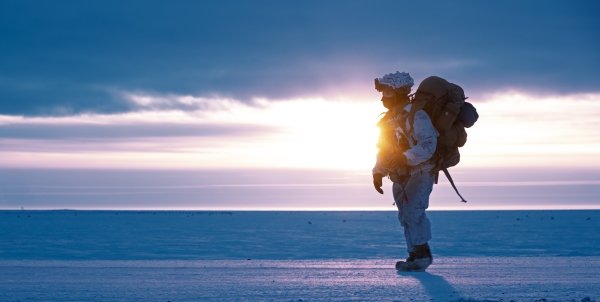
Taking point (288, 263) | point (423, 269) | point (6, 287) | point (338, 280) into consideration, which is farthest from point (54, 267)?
point (423, 269)

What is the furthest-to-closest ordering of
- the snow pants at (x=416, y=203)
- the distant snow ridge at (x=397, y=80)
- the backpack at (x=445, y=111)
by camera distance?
the distant snow ridge at (x=397, y=80)
the snow pants at (x=416, y=203)
the backpack at (x=445, y=111)

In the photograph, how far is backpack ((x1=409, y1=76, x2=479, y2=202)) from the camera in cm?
870

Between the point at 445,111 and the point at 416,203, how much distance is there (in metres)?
1.01

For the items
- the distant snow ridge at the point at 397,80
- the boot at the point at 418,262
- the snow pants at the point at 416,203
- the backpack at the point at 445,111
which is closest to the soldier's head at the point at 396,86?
the distant snow ridge at the point at 397,80

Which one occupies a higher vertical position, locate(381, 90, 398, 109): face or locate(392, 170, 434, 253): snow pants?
locate(381, 90, 398, 109): face

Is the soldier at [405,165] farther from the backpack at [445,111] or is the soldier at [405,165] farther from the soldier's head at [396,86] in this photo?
the backpack at [445,111]

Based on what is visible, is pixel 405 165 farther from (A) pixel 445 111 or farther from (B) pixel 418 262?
(B) pixel 418 262

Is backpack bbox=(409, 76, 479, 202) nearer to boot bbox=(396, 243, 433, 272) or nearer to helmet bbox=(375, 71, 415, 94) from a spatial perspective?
helmet bbox=(375, 71, 415, 94)

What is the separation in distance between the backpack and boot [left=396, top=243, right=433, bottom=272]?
73cm

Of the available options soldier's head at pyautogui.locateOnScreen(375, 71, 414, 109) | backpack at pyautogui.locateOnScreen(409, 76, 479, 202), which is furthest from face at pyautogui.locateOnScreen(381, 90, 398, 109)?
backpack at pyautogui.locateOnScreen(409, 76, 479, 202)

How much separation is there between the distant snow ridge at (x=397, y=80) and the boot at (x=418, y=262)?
1667mm

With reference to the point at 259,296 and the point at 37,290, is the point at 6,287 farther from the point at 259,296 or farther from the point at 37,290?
the point at 259,296

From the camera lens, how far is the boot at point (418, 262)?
8758 mm

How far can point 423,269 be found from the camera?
878cm
